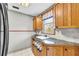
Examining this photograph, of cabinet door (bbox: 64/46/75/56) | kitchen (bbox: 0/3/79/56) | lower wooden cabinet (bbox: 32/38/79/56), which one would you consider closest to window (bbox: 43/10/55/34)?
kitchen (bbox: 0/3/79/56)

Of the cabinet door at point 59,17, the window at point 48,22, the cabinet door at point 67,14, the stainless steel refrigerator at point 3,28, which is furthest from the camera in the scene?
the cabinet door at point 59,17

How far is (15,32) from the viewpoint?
1203 millimetres

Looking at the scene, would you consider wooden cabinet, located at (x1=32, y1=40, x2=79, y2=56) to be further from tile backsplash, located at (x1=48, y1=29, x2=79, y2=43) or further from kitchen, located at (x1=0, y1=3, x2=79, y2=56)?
tile backsplash, located at (x1=48, y1=29, x2=79, y2=43)

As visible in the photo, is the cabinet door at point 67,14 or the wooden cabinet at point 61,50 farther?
the cabinet door at point 67,14

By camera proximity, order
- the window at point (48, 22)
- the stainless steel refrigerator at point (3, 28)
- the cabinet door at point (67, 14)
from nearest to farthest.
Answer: the stainless steel refrigerator at point (3, 28) < the window at point (48, 22) < the cabinet door at point (67, 14)

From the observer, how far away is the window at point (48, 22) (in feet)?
4.88

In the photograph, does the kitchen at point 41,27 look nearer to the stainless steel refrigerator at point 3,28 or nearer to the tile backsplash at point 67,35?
the tile backsplash at point 67,35

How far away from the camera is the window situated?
1.49 metres

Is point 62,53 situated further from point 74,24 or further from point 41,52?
point 74,24

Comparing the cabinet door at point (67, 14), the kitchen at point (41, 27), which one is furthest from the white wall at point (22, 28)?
the cabinet door at point (67, 14)

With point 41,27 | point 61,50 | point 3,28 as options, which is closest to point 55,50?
point 61,50

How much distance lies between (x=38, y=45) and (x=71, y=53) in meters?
0.52

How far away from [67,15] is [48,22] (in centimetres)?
31

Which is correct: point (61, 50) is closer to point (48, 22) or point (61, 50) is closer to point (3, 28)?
point (48, 22)
